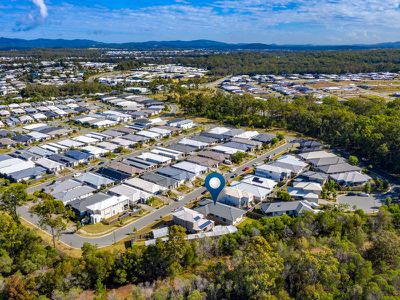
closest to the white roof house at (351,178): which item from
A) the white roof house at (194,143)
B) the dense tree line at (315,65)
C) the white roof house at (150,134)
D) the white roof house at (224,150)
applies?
the white roof house at (224,150)

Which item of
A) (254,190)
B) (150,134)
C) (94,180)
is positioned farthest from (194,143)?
(254,190)

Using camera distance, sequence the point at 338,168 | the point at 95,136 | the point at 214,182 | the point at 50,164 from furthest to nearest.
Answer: the point at 95,136
the point at 50,164
the point at 338,168
the point at 214,182

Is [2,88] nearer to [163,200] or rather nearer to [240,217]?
[163,200]

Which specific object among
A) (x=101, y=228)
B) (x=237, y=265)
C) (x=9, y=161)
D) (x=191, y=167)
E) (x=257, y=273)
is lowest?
(x=101, y=228)

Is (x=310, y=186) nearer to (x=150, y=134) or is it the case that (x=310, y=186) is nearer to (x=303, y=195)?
(x=303, y=195)

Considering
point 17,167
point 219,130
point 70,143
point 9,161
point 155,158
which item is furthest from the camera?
point 219,130

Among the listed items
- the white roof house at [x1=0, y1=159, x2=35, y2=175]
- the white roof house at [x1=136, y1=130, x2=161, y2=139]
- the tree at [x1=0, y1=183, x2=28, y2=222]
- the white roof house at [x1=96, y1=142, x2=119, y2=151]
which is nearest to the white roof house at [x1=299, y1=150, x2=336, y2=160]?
the white roof house at [x1=136, y1=130, x2=161, y2=139]
